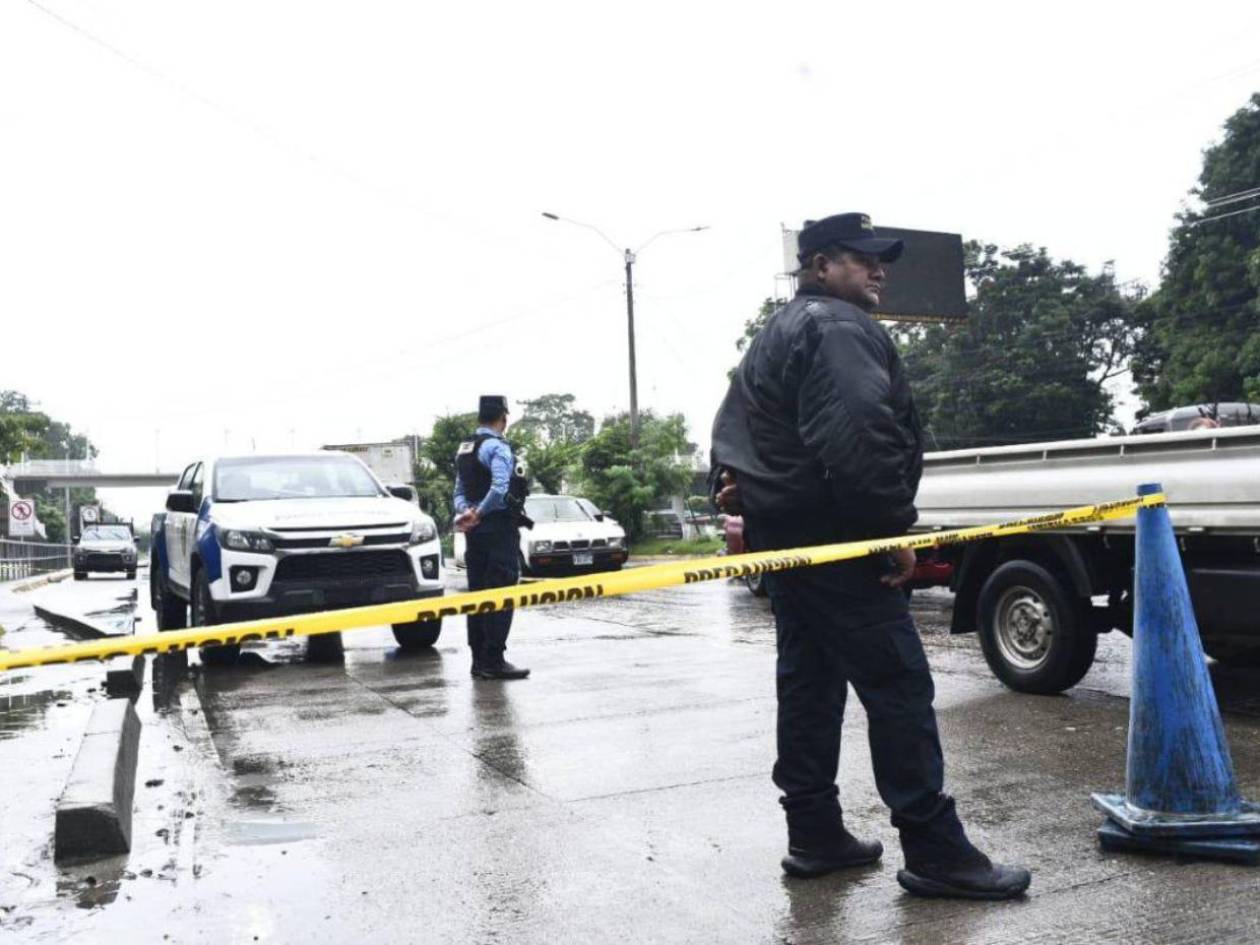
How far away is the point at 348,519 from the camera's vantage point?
9.27 m

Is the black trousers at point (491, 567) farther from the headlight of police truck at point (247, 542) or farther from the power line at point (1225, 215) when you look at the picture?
the power line at point (1225, 215)

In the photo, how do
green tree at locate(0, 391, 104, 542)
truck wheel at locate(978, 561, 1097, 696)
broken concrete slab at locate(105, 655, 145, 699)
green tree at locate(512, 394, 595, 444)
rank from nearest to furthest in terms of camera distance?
1. truck wheel at locate(978, 561, 1097, 696)
2. broken concrete slab at locate(105, 655, 145, 699)
3. green tree at locate(0, 391, 104, 542)
4. green tree at locate(512, 394, 595, 444)

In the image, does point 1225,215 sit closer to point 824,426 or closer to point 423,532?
point 423,532

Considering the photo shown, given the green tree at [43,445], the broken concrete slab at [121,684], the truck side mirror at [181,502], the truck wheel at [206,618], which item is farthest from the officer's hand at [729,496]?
the green tree at [43,445]

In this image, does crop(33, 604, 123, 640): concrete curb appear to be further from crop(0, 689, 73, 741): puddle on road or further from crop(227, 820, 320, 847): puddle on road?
crop(227, 820, 320, 847): puddle on road

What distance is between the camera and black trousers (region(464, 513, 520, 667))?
8258 millimetres

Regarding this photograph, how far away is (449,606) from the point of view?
354cm

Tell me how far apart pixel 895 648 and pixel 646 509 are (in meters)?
29.1

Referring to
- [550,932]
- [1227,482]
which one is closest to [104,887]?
[550,932]

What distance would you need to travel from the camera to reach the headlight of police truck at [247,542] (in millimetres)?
8977

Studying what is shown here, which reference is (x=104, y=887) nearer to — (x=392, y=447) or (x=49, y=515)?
(x=392, y=447)

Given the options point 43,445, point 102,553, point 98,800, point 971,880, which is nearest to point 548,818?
point 98,800

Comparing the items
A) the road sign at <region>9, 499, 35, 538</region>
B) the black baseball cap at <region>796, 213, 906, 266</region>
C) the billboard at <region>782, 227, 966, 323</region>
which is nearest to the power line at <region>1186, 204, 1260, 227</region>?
the billboard at <region>782, 227, 966, 323</region>

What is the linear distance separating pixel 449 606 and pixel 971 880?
1.67 meters
